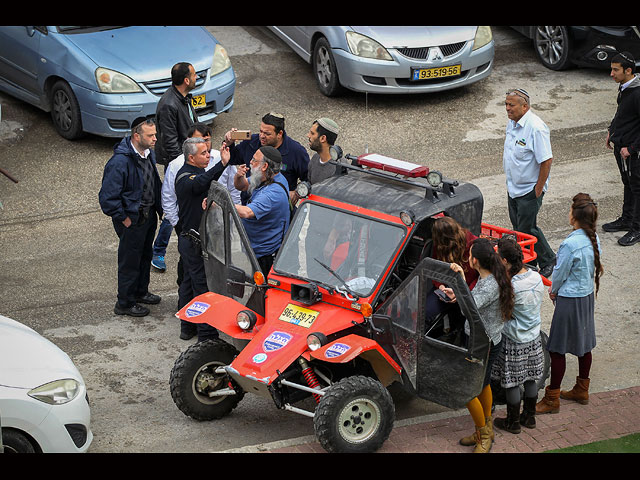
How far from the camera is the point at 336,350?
23.1 ft

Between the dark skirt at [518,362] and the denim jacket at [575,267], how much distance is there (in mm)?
546

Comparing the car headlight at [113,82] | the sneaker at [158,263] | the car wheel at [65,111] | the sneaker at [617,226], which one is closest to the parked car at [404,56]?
the car headlight at [113,82]

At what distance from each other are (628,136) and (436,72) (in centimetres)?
366

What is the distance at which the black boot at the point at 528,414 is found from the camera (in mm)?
7742

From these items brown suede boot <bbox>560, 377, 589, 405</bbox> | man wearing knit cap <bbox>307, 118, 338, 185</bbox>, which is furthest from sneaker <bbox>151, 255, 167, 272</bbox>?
brown suede boot <bbox>560, 377, 589, 405</bbox>

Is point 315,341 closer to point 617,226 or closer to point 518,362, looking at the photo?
point 518,362

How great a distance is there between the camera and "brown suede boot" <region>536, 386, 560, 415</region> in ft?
26.3

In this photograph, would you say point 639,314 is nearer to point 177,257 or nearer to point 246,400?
point 246,400

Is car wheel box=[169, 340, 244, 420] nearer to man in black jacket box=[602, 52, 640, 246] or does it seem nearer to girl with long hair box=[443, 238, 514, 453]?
girl with long hair box=[443, 238, 514, 453]

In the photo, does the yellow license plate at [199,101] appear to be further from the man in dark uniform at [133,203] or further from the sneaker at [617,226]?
the sneaker at [617,226]

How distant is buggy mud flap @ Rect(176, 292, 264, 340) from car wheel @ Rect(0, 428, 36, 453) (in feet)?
4.72

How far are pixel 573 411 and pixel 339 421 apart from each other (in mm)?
2157

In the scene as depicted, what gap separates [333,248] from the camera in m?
7.87

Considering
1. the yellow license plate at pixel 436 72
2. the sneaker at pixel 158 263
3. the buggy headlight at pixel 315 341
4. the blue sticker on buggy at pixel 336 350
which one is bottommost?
the sneaker at pixel 158 263
